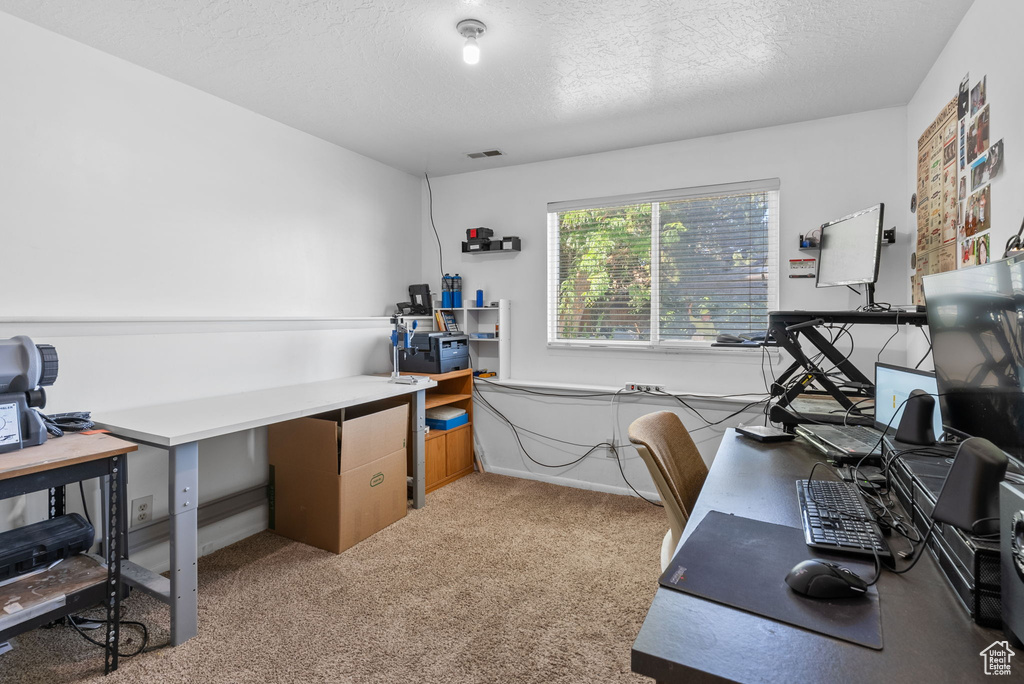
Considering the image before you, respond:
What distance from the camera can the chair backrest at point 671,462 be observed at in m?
1.58

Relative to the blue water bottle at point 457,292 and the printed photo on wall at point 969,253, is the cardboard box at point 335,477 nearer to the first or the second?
the blue water bottle at point 457,292

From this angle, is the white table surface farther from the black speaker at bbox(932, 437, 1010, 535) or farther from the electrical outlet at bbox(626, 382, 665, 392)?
the black speaker at bbox(932, 437, 1010, 535)

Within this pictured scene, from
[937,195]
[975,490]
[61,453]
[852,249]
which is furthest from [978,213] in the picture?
[61,453]

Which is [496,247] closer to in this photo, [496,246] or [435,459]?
[496,246]

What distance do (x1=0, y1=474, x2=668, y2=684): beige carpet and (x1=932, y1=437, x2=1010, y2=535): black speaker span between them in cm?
130

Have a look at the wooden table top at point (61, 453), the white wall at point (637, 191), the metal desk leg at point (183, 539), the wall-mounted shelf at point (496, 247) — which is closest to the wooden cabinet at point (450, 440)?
the white wall at point (637, 191)

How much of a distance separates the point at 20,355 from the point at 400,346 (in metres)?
2.11

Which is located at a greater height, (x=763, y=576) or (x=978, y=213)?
(x=978, y=213)

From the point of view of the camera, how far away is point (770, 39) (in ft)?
7.40

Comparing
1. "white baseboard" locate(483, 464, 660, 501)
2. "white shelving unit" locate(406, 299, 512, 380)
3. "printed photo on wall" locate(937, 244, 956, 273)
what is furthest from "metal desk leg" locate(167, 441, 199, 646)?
"printed photo on wall" locate(937, 244, 956, 273)

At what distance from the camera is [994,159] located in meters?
1.84

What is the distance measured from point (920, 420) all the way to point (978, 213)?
3.56ft

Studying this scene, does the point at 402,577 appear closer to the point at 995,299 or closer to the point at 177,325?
the point at 177,325

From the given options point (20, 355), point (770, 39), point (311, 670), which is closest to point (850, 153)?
point (770, 39)
